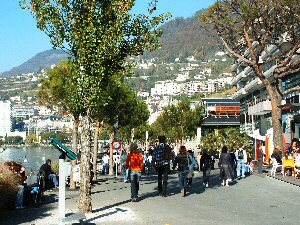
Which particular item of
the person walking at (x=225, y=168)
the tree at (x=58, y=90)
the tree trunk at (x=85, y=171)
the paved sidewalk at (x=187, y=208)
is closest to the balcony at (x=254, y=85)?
the tree at (x=58, y=90)

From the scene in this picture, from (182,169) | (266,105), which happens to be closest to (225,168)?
(182,169)

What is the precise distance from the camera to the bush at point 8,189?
1525cm

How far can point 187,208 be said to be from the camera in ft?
49.9

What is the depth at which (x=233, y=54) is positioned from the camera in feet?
109

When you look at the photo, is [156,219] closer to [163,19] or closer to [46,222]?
[46,222]

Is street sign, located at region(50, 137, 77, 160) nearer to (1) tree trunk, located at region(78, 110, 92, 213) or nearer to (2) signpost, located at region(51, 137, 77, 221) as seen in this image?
(2) signpost, located at region(51, 137, 77, 221)

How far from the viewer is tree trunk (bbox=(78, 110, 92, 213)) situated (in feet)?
47.7

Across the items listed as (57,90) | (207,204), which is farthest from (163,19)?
(57,90)

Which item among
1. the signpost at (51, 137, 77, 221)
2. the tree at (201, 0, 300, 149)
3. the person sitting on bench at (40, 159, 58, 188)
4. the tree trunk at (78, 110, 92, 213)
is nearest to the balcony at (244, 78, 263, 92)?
the tree at (201, 0, 300, 149)

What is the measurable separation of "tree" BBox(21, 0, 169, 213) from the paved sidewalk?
4.18 feet

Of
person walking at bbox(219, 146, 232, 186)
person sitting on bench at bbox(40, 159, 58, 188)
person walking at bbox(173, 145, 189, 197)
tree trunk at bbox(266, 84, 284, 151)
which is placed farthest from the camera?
tree trunk at bbox(266, 84, 284, 151)

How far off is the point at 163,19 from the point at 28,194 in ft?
22.4

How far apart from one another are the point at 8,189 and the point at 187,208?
205 inches

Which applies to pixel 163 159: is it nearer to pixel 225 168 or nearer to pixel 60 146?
pixel 225 168
